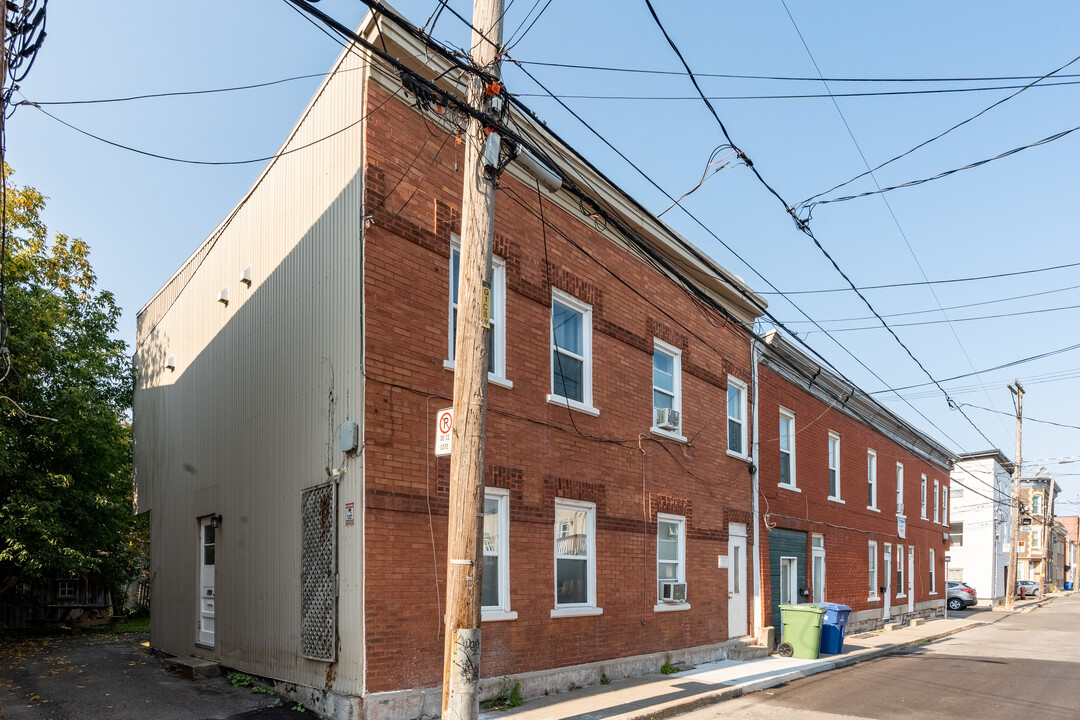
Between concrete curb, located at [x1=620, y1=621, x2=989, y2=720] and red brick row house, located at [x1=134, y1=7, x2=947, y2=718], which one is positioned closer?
red brick row house, located at [x1=134, y1=7, x2=947, y2=718]

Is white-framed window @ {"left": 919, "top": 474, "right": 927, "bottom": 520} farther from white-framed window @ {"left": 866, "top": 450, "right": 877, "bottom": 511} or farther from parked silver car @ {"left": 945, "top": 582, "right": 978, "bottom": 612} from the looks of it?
parked silver car @ {"left": 945, "top": 582, "right": 978, "bottom": 612}

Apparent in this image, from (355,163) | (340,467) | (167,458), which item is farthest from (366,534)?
(167,458)

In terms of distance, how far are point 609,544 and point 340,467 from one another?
537 centimetres

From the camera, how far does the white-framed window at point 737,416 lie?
18.9 m

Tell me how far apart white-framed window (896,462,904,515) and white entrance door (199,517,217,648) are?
25.0 m

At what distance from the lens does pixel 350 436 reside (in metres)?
9.60

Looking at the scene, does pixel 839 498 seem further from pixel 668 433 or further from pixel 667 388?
pixel 668 433

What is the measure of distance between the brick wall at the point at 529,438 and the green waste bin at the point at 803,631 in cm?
157

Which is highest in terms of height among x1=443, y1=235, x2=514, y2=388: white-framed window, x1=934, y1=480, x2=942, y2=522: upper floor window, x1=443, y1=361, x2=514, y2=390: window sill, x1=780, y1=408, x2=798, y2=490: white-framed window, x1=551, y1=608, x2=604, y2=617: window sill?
x1=443, y1=235, x2=514, y2=388: white-framed window

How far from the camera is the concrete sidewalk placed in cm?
1036

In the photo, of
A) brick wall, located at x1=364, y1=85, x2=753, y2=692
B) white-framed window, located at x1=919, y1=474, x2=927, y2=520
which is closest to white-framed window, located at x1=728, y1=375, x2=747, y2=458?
brick wall, located at x1=364, y1=85, x2=753, y2=692

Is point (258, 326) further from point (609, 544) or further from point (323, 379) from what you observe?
point (609, 544)

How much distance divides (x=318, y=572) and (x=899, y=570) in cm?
2603

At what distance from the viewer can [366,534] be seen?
369 inches
